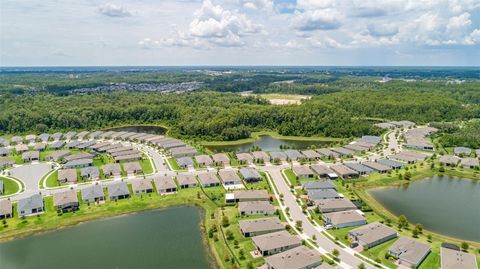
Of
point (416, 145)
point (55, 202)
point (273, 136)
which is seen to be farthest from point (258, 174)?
point (416, 145)

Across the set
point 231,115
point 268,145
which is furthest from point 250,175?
point 231,115

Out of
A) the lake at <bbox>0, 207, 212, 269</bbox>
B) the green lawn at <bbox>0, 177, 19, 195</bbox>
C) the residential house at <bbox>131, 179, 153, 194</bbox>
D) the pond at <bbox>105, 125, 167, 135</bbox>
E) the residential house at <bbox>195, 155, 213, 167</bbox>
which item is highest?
the residential house at <bbox>195, 155, 213, 167</bbox>

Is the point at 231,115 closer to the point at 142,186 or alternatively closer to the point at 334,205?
the point at 142,186

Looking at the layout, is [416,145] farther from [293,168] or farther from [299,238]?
[299,238]

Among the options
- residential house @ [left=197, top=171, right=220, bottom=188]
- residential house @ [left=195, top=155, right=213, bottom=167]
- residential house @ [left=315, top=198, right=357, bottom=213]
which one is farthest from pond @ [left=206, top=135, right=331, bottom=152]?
residential house @ [left=315, top=198, right=357, bottom=213]

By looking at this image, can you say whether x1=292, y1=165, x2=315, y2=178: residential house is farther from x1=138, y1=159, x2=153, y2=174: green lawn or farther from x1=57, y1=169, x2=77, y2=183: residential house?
x1=57, y1=169, x2=77, y2=183: residential house
